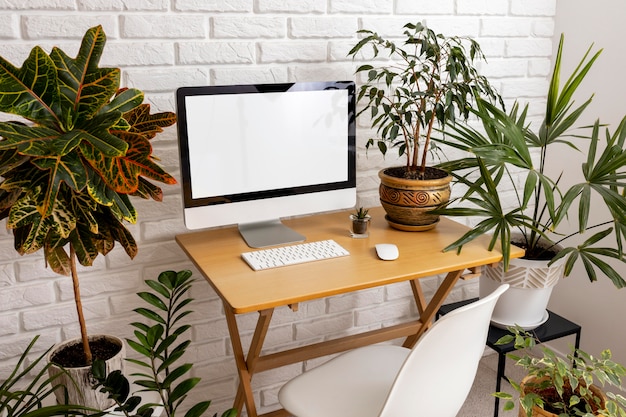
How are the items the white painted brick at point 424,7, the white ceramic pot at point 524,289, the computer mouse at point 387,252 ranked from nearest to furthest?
the computer mouse at point 387,252, the white ceramic pot at point 524,289, the white painted brick at point 424,7

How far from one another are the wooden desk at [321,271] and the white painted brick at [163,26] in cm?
60

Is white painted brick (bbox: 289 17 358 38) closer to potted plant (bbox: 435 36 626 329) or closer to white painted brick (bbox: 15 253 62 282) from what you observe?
potted plant (bbox: 435 36 626 329)

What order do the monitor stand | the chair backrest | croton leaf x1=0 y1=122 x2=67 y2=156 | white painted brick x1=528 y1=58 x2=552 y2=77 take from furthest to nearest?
white painted brick x1=528 y1=58 x2=552 y2=77 → the monitor stand → the chair backrest → croton leaf x1=0 y1=122 x2=67 y2=156

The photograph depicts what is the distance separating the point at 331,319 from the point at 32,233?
1.32 m

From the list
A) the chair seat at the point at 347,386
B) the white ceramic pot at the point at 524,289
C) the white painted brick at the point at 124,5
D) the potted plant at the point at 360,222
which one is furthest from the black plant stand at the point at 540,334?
the white painted brick at the point at 124,5

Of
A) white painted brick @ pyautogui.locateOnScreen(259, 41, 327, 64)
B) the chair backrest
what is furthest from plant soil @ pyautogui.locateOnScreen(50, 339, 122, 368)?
white painted brick @ pyautogui.locateOnScreen(259, 41, 327, 64)

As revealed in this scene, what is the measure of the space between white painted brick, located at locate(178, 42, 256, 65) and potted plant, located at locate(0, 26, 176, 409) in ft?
1.90

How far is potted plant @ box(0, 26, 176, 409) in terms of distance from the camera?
1176 millimetres

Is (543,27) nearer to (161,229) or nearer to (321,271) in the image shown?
(321,271)

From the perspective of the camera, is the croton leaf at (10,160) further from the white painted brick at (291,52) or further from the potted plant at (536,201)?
the potted plant at (536,201)

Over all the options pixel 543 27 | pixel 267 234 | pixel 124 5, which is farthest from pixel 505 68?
pixel 124 5

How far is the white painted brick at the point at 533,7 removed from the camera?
240 cm

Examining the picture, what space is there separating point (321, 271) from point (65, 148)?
73cm

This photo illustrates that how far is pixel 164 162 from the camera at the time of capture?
1894mm
